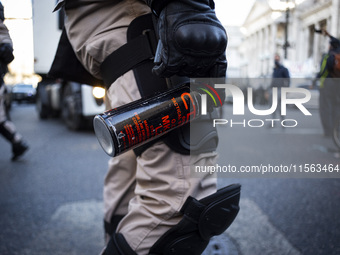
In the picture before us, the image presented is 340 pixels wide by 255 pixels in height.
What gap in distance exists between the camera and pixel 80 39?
114cm

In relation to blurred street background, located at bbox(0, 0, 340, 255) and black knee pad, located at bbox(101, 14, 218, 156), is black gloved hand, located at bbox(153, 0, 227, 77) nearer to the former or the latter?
black knee pad, located at bbox(101, 14, 218, 156)

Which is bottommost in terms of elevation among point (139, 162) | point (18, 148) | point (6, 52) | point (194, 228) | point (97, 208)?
point (18, 148)

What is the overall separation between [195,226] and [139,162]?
0.86 ft

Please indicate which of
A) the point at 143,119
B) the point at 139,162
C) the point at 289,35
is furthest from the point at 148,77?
the point at 289,35

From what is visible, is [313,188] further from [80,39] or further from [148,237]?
[80,39]

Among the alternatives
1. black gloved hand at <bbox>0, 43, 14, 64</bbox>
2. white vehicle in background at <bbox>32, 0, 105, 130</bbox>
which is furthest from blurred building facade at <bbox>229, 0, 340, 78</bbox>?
black gloved hand at <bbox>0, 43, 14, 64</bbox>

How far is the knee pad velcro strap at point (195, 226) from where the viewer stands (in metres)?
0.99

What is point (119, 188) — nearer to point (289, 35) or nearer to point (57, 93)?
point (57, 93)

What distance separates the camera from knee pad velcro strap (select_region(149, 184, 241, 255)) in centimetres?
99

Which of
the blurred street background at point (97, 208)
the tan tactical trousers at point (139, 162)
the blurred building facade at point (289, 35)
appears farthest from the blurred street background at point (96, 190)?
the blurred building facade at point (289, 35)

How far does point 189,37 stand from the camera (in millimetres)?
829

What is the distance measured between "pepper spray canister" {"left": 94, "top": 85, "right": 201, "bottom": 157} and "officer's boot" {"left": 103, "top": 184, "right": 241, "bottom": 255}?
238 millimetres

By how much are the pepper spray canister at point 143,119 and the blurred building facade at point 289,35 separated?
1378 cm

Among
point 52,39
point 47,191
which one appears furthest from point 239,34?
point 47,191
